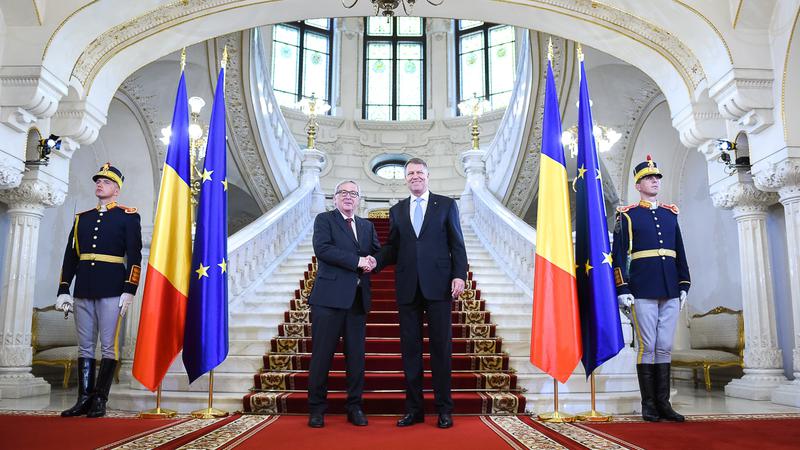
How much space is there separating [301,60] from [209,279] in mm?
14249

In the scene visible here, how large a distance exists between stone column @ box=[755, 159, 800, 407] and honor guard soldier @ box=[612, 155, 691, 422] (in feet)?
6.01

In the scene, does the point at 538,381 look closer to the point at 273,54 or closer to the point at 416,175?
the point at 416,175

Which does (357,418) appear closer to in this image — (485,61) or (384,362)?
(384,362)

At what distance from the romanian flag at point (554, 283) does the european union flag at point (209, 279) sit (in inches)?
81.6

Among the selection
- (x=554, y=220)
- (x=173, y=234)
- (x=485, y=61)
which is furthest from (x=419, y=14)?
(x=485, y=61)

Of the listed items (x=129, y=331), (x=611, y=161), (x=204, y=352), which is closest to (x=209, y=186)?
(x=204, y=352)

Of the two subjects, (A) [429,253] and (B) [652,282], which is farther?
(B) [652,282]

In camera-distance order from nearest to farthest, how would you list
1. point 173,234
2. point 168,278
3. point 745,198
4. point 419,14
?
1. point 168,278
2. point 173,234
3. point 745,198
4. point 419,14

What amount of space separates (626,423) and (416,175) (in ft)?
6.45

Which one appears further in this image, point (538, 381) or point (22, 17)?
point (22, 17)

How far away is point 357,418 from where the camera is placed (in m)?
3.66

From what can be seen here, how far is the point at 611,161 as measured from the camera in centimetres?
1045

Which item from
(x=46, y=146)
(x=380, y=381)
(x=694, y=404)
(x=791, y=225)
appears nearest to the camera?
(x=380, y=381)

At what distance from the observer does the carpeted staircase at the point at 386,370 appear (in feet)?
13.8
